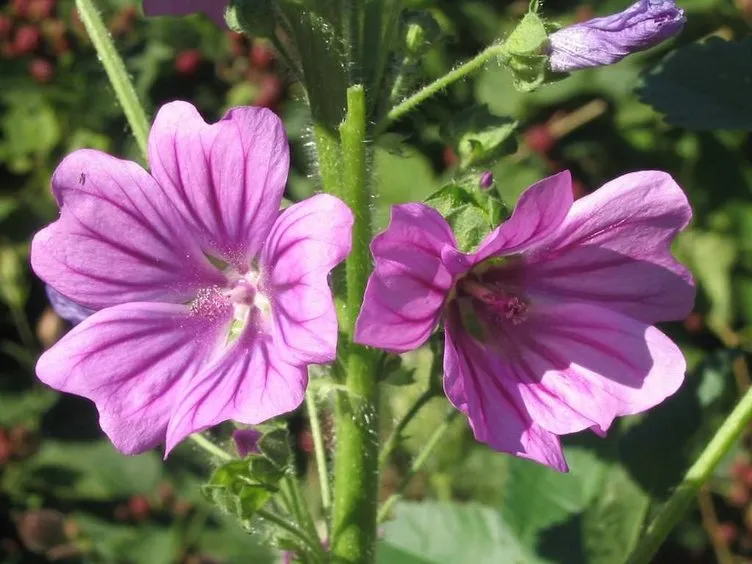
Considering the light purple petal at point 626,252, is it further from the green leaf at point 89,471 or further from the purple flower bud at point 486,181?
the green leaf at point 89,471

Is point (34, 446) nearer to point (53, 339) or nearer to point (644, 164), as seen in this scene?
point (53, 339)

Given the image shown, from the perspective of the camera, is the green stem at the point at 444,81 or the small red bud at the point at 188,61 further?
the small red bud at the point at 188,61

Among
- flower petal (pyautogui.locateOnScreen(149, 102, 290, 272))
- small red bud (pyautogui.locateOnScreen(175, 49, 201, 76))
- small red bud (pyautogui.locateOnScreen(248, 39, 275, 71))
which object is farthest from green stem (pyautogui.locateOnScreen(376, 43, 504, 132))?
small red bud (pyautogui.locateOnScreen(175, 49, 201, 76))

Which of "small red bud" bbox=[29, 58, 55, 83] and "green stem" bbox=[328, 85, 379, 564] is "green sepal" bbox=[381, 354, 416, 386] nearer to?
"green stem" bbox=[328, 85, 379, 564]

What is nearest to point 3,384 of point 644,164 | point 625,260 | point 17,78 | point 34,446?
point 34,446

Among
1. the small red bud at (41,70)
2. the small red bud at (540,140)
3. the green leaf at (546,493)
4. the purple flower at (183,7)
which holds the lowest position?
the small red bud at (540,140)

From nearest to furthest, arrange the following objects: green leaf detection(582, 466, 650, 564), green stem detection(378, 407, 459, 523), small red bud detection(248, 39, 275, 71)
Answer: green stem detection(378, 407, 459, 523)
green leaf detection(582, 466, 650, 564)
small red bud detection(248, 39, 275, 71)

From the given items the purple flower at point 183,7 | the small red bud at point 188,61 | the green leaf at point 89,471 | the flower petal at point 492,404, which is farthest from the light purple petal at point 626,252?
the green leaf at point 89,471
